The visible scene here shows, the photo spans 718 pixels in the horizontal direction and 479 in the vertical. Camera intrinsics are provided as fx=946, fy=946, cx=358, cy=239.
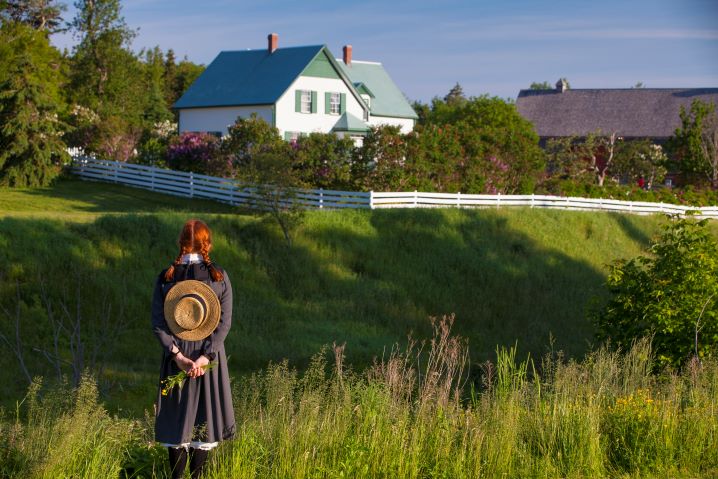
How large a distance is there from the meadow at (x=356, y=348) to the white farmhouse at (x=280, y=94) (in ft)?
41.4

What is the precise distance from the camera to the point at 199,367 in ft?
19.7

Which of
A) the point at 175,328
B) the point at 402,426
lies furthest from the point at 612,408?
the point at 175,328

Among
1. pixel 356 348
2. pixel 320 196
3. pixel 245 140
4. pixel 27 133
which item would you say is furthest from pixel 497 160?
pixel 27 133

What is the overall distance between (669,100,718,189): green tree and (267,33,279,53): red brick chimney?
22.0 metres

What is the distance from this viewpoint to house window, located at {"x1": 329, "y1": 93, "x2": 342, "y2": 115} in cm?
4709

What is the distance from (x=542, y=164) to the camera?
37125 mm

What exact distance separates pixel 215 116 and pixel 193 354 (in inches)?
1681

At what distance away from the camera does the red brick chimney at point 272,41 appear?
49188mm

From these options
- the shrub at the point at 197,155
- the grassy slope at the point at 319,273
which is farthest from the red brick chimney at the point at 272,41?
the grassy slope at the point at 319,273

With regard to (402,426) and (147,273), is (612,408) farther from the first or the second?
(147,273)

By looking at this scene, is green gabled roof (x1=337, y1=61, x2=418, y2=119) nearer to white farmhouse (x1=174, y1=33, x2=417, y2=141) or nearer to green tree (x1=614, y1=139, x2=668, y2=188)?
white farmhouse (x1=174, y1=33, x2=417, y2=141)

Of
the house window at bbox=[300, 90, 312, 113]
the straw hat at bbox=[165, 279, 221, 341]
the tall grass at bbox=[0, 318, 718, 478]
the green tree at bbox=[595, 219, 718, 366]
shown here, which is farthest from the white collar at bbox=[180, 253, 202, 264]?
the house window at bbox=[300, 90, 312, 113]

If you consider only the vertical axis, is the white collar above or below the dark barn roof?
below

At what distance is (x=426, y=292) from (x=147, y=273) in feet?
24.6
